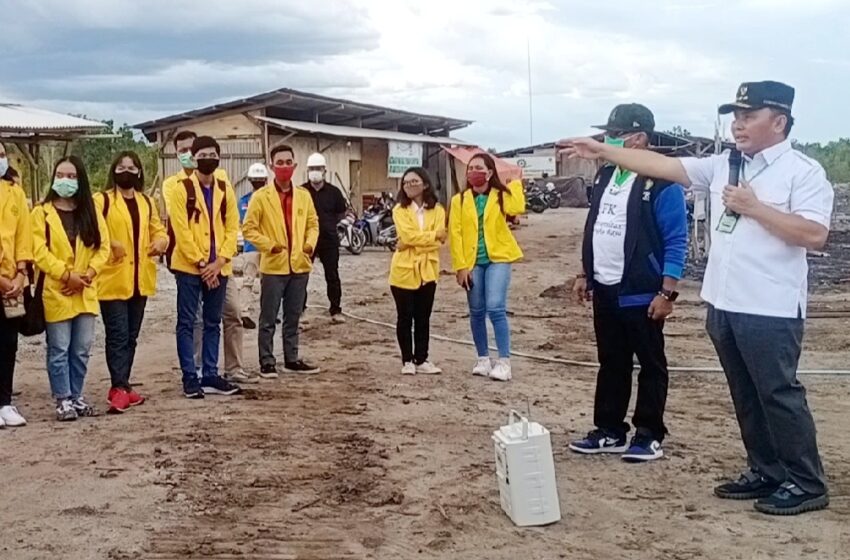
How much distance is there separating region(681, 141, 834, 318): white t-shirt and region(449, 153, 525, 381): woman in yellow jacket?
10.3 ft

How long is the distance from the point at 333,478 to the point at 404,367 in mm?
3153

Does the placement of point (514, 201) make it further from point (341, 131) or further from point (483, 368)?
point (341, 131)

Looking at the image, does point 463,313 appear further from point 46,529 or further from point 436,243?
point 46,529

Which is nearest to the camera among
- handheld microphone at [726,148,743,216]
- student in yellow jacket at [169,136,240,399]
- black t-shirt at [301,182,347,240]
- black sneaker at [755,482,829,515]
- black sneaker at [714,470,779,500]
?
black sneaker at [755,482,829,515]

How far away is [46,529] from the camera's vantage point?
15.0 feet

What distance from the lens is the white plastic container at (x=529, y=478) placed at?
4.55m

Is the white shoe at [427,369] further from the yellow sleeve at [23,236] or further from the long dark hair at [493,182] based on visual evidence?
the yellow sleeve at [23,236]

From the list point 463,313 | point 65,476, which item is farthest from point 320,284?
point 65,476

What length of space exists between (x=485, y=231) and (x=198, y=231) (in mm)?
2189

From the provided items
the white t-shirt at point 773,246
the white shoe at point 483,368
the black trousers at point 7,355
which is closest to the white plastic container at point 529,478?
the white t-shirt at point 773,246

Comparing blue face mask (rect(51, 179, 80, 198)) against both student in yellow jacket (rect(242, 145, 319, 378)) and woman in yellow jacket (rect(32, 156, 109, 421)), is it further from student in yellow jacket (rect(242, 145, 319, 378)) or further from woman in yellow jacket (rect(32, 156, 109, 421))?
student in yellow jacket (rect(242, 145, 319, 378))

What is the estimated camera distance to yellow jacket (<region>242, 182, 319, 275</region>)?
796 cm

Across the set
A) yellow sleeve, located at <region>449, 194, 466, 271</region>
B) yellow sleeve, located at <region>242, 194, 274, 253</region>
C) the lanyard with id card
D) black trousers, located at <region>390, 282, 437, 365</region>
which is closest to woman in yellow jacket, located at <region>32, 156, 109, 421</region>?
yellow sleeve, located at <region>242, 194, 274, 253</region>

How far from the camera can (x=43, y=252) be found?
640 cm
